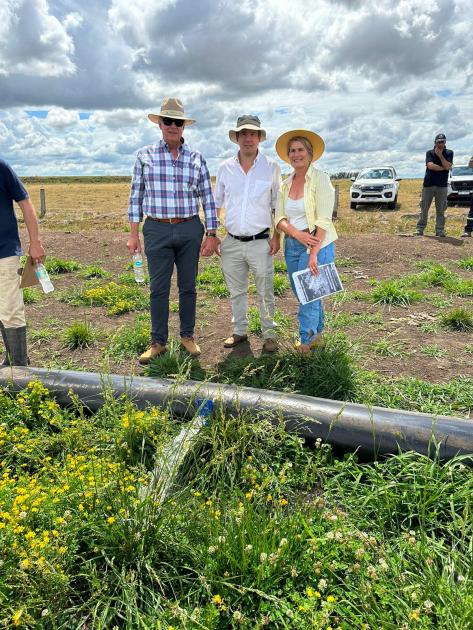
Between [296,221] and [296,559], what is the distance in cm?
283

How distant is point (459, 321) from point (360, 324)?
111 centimetres

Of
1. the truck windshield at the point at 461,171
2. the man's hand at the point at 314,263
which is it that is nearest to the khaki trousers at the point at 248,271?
the man's hand at the point at 314,263

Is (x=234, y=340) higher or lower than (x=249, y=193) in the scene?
lower

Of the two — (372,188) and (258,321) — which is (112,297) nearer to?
(258,321)

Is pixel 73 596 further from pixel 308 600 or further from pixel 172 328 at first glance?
pixel 172 328

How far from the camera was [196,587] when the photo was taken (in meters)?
2.18

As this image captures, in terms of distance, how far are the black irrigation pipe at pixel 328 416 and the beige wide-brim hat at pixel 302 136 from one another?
2186 mm

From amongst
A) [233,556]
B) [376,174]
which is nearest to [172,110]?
[233,556]

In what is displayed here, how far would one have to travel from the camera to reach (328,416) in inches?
122

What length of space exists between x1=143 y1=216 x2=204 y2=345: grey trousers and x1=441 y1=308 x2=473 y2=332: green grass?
3.00 metres

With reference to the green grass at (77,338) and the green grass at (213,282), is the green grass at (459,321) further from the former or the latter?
the green grass at (77,338)

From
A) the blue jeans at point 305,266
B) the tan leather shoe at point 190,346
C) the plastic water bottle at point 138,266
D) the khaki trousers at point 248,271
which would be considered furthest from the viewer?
the tan leather shoe at point 190,346

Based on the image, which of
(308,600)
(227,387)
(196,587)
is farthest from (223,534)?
(227,387)

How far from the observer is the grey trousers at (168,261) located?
177 inches
